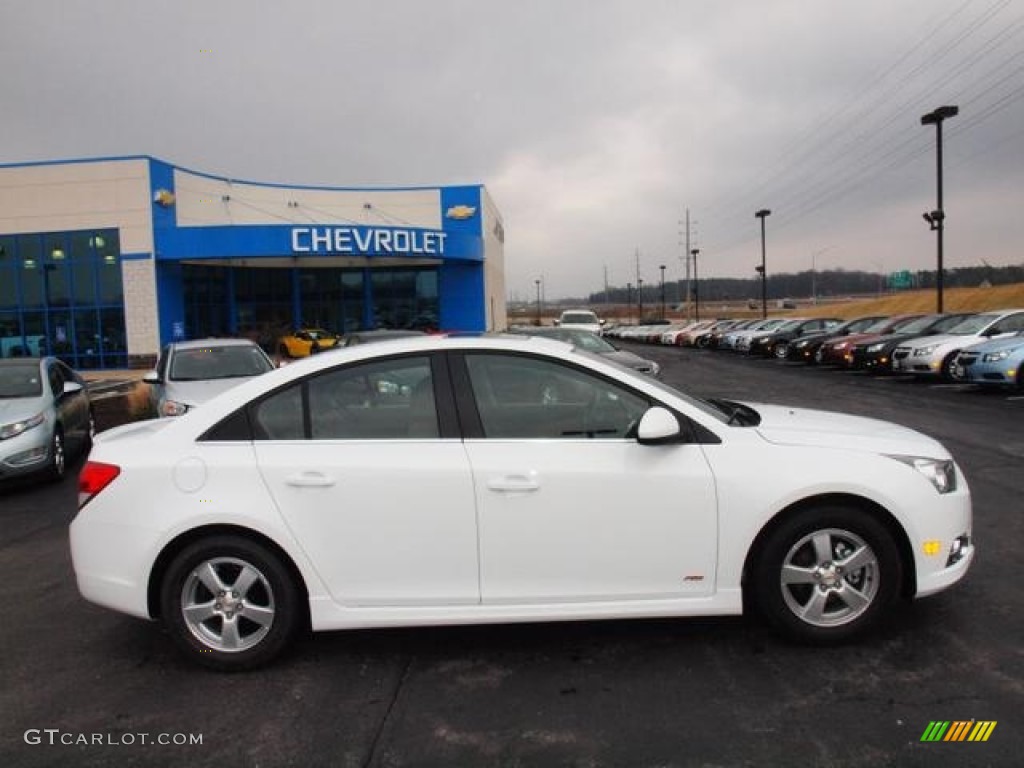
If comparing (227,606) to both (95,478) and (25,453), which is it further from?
(25,453)

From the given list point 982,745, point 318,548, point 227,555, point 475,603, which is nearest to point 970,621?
point 982,745

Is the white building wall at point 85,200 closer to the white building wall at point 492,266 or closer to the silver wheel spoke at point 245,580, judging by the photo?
the white building wall at point 492,266

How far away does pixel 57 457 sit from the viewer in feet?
30.5

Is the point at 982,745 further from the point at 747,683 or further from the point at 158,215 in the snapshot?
the point at 158,215

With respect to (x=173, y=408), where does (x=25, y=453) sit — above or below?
below

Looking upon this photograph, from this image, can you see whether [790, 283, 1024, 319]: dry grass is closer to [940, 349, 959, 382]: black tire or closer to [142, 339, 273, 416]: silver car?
[940, 349, 959, 382]: black tire

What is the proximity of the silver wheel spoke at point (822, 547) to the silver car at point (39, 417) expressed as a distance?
8179mm

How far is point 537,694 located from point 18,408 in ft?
26.0

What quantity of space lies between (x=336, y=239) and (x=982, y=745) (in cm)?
3205

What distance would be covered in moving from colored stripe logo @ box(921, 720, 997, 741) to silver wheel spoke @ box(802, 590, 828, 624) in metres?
0.74

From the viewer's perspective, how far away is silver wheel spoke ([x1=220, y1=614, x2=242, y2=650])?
390 centimetres

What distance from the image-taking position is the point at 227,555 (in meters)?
3.88

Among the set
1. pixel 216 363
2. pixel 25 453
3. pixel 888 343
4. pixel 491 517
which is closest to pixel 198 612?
pixel 491 517

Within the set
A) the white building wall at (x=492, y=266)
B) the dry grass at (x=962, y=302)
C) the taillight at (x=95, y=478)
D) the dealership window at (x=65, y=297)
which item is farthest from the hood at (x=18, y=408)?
the dry grass at (x=962, y=302)
